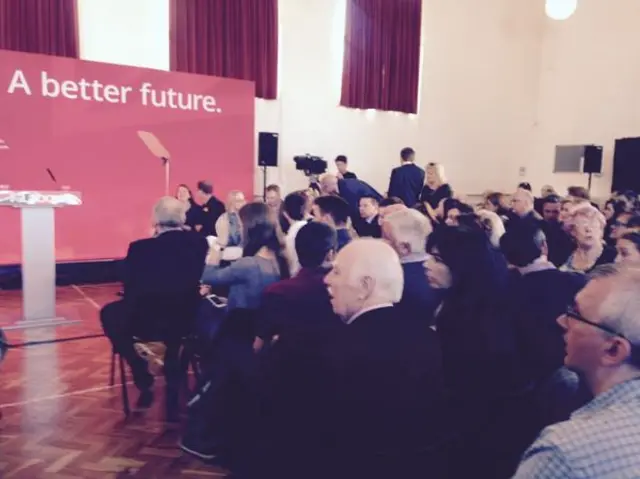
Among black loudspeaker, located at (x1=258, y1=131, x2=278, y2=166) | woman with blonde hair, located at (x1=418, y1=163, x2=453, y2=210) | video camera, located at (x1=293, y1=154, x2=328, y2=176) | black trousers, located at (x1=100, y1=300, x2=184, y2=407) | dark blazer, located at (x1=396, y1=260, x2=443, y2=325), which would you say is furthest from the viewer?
video camera, located at (x1=293, y1=154, x2=328, y2=176)

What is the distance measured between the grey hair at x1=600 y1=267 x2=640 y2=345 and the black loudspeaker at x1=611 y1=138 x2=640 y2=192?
34.8 feet

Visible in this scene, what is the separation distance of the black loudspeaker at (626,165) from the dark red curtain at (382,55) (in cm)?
366

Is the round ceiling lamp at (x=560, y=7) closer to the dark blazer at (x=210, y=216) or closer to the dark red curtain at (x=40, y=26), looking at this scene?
A: the dark blazer at (x=210, y=216)

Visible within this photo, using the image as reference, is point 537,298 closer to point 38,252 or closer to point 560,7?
point 38,252

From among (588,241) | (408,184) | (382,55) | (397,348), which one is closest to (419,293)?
(397,348)

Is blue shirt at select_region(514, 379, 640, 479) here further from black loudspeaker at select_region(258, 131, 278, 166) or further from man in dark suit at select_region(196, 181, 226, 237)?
black loudspeaker at select_region(258, 131, 278, 166)

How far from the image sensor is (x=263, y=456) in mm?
1861

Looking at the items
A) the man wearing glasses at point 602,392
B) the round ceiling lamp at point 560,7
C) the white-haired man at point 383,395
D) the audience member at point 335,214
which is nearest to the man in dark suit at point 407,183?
the round ceiling lamp at point 560,7

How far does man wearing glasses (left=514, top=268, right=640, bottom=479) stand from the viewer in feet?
3.20

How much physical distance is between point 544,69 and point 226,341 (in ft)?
39.3

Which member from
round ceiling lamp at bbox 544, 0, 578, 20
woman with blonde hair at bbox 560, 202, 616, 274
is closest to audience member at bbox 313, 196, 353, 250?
woman with blonde hair at bbox 560, 202, 616, 274

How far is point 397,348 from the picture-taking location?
68.1 inches

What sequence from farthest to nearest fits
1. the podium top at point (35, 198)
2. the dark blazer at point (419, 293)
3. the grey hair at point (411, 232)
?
the podium top at point (35, 198) < the grey hair at point (411, 232) < the dark blazer at point (419, 293)

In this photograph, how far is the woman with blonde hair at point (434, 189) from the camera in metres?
6.57
